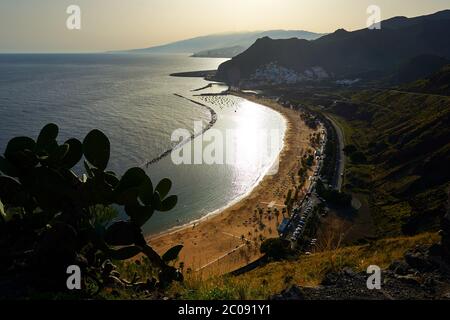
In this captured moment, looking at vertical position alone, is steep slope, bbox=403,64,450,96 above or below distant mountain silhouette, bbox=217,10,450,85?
below

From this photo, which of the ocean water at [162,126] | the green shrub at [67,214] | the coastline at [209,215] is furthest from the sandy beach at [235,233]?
the green shrub at [67,214]

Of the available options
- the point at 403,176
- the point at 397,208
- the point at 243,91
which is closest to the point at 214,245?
the point at 397,208

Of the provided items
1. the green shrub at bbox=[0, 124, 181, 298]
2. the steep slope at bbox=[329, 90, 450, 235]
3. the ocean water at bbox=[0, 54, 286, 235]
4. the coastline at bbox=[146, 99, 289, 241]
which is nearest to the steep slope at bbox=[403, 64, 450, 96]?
the steep slope at bbox=[329, 90, 450, 235]

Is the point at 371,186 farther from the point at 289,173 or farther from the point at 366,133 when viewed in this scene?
the point at 366,133

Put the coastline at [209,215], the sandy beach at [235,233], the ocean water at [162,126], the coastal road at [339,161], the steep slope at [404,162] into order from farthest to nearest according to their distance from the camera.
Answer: the ocean water at [162,126] → the coastal road at [339,161] → the coastline at [209,215] → the steep slope at [404,162] → the sandy beach at [235,233]

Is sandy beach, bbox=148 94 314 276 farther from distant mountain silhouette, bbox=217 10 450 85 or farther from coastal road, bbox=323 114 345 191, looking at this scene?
distant mountain silhouette, bbox=217 10 450 85

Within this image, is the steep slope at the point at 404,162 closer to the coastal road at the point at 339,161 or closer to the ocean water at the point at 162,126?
the coastal road at the point at 339,161
